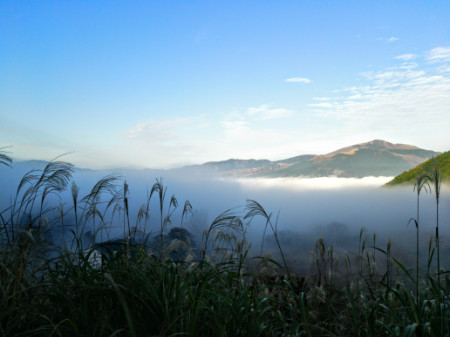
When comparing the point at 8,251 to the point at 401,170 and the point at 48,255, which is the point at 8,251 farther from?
the point at 401,170

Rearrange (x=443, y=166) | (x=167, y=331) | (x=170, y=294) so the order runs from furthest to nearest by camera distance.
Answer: (x=443, y=166) < (x=170, y=294) < (x=167, y=331)

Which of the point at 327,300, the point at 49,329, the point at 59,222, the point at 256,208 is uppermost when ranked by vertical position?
the point at 256,208

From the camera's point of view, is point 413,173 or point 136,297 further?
point 413,173

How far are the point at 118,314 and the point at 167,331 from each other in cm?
46

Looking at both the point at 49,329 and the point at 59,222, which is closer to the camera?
the point at 49,329

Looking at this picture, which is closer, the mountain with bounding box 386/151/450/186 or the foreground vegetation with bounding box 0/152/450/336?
the foreground vegetation with bounding box 0/152/450/336

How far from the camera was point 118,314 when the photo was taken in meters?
2.60

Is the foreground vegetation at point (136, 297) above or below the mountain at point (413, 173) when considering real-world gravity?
below

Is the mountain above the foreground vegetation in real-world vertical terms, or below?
above

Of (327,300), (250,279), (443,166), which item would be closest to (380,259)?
(327,300)

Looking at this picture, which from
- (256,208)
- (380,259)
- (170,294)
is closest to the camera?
(170,294)

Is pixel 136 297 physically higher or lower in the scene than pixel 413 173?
lower

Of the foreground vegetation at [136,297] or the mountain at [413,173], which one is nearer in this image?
the foreground vegetation at [136,297]

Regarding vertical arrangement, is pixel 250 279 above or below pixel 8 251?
below
